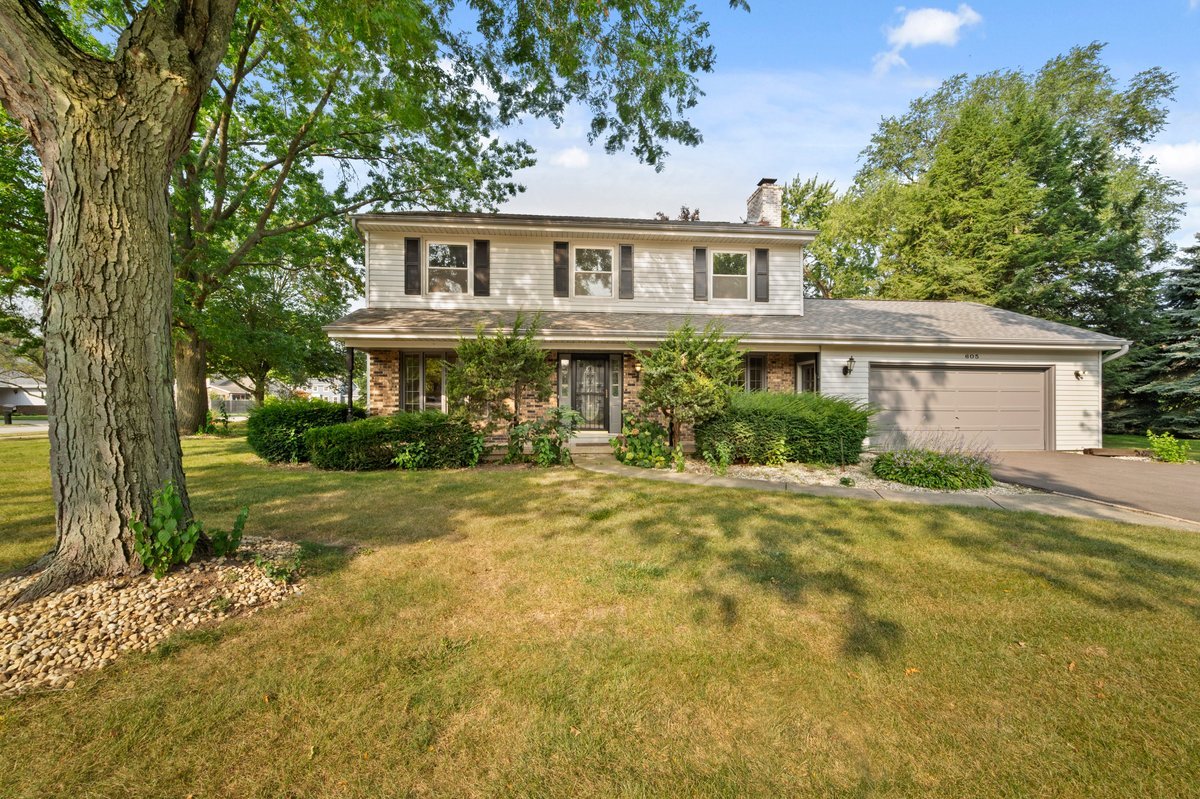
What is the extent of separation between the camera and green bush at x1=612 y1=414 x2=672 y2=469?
8.38 metres

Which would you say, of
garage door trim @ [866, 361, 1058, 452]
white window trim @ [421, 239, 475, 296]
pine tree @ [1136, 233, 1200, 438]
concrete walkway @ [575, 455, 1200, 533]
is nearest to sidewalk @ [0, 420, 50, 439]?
white window trim @ [421, 239, 475, 296]

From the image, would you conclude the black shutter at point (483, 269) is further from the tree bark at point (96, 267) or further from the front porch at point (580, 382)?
the tree bark at point (96, 267)

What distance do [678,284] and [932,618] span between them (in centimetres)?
988

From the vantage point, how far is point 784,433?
827 cm

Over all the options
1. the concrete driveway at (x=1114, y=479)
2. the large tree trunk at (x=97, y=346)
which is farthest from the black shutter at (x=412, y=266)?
the concrete driveway at (x=1114, y=479)

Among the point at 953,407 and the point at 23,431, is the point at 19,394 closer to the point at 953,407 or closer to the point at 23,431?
the point at 23,431

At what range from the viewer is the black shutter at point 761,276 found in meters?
12.1

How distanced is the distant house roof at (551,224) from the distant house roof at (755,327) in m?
1.94

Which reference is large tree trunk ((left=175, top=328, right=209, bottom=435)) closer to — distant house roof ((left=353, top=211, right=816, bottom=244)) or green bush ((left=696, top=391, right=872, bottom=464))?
distant house roof ((left=353, top=211, right=816, bottom=244))

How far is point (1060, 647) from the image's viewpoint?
108 inches

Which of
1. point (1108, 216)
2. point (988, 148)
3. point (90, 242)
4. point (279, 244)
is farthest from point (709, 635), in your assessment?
point (1108, 216)

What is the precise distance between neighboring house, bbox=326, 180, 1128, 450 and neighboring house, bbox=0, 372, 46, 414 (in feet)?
141

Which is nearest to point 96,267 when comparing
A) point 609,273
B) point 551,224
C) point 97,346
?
point 97,346

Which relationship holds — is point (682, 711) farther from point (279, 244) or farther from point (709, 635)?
point (279, 244)
